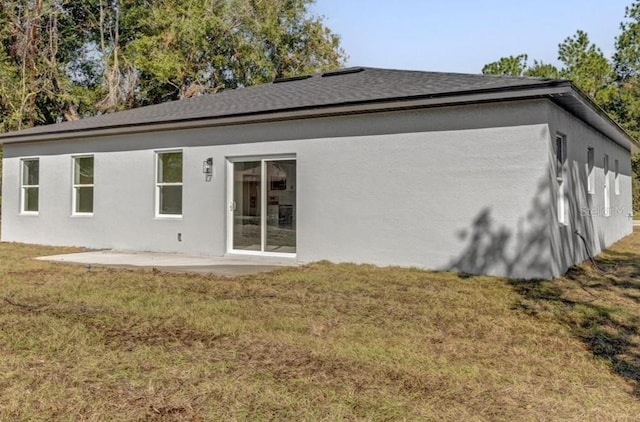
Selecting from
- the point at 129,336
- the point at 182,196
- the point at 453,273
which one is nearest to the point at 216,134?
the point at 182,196

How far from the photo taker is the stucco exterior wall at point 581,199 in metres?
7.62

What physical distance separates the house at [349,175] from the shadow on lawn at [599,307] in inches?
19.1

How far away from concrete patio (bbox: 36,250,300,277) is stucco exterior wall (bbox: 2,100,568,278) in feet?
1.47

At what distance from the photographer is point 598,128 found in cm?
1096

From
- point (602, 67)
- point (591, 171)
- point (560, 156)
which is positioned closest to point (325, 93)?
point (560, 156)

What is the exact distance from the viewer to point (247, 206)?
10000 millimetres

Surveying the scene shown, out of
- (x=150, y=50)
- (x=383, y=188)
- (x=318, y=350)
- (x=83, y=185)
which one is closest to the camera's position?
(x=318, y=350)

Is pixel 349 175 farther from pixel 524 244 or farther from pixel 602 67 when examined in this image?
pixel 602 67

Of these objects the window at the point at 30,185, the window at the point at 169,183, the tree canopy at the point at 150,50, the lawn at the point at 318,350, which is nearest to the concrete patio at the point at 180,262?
the window at the point at 169,183

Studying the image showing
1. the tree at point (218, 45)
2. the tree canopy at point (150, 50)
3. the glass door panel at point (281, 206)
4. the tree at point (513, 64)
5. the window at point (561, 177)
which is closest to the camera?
the window at point (561, 177)

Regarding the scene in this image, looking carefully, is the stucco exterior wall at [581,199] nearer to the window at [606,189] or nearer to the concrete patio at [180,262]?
the window at [606,189]

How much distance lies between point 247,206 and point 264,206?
41 centimetres

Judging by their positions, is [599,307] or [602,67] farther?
[602,67]

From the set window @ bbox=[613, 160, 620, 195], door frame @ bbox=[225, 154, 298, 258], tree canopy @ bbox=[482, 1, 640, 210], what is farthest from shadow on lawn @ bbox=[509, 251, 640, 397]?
tree canopy @ bbox=[482, 1, 640, 210]
